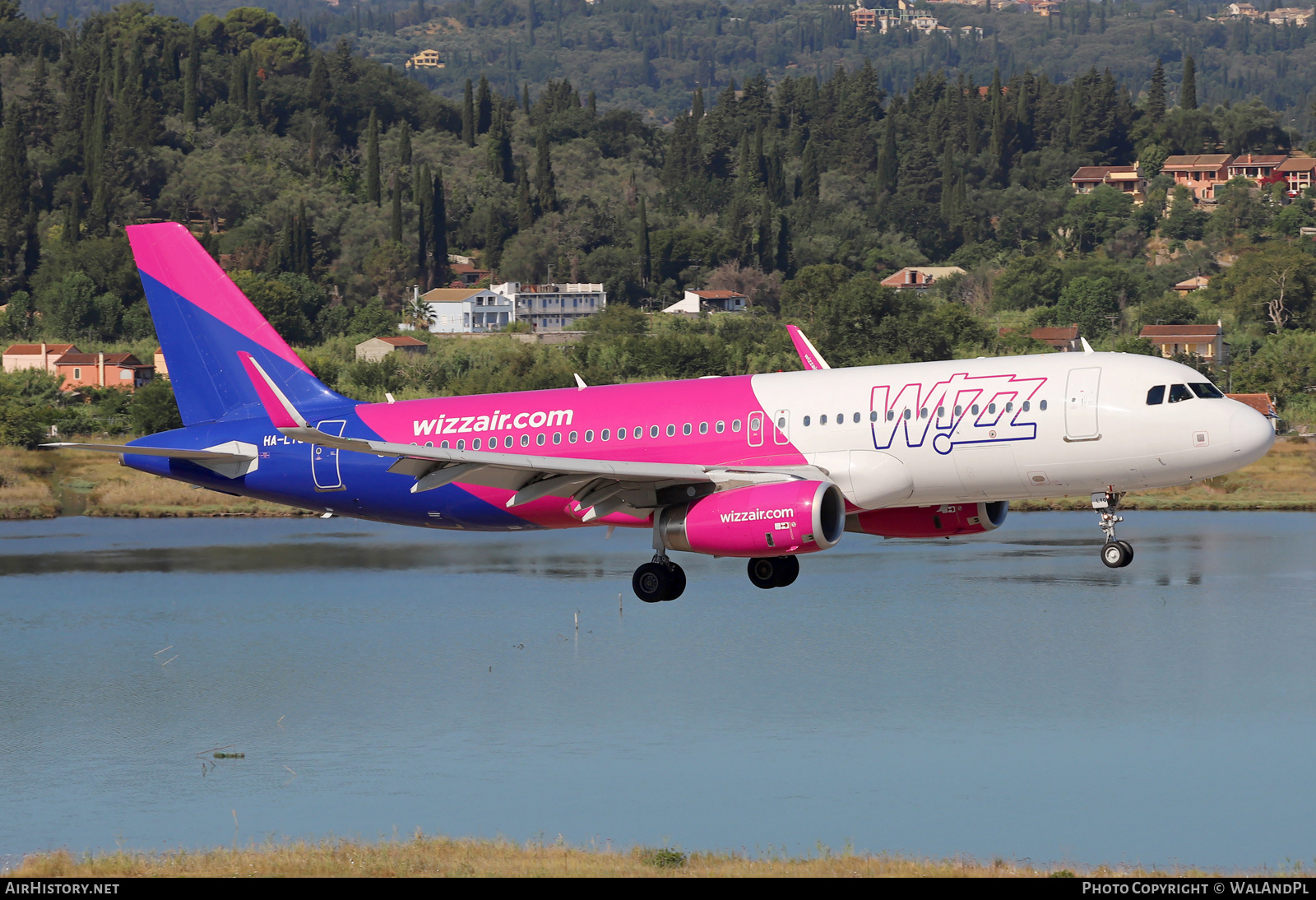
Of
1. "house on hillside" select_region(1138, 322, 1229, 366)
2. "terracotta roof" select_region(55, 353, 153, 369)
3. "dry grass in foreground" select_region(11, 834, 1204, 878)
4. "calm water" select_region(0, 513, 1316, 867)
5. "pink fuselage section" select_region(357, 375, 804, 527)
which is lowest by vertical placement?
"house on hillside" select_region(1138, 322, 1229, 366)

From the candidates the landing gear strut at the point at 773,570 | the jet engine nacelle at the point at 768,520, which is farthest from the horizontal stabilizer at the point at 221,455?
the landing gear strut at the point at 773,570

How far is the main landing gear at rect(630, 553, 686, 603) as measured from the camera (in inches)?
1745

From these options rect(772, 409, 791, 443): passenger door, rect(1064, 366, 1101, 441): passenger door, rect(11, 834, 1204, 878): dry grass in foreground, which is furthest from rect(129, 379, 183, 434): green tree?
rect(1064, 366, 1101, 441): passenger door

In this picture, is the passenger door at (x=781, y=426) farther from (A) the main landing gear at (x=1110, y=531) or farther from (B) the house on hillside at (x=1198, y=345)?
(B) the house on hillside at (x=1198, y=345)

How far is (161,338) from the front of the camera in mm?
52594

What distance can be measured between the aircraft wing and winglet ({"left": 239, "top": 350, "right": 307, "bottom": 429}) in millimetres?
71

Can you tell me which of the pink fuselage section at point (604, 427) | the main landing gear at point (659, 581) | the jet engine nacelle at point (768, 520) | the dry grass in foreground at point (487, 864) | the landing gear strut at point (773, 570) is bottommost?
the dry grass in foreground at point (487, 864)

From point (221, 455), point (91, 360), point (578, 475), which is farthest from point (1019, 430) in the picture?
point (91, 360)

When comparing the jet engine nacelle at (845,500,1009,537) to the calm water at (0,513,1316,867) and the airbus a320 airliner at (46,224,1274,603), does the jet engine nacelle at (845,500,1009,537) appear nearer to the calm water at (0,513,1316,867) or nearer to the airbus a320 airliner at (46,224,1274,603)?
the airbus a320 airliner at (46,224,1274,603)

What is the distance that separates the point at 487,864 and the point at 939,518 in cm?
1493

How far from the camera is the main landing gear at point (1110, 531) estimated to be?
4219cm

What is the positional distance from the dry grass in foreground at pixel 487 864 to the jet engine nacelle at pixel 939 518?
28.6 feet

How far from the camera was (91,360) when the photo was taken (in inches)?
7598
